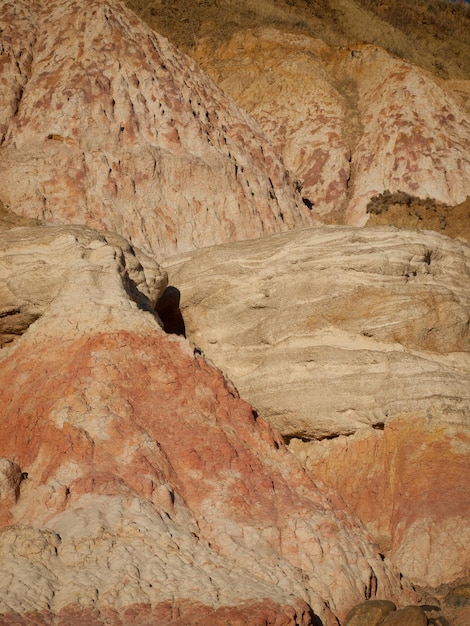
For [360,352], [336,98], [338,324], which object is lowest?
[360,352]

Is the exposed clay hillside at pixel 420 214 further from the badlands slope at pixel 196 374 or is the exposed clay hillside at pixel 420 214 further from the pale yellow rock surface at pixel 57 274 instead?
the pale yellow rock surface at pixel 57 274

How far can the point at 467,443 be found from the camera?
1380 cm

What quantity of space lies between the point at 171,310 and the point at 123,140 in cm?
683

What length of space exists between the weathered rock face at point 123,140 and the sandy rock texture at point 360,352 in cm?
431

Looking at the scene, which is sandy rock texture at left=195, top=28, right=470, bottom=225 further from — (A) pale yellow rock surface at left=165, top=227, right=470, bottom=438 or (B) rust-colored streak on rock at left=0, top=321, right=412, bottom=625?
(B) rust-colored streak on rock at left=0, top=321, right=412, bottom=625

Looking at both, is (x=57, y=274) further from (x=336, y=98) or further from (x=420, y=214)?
(x=336, y=98)

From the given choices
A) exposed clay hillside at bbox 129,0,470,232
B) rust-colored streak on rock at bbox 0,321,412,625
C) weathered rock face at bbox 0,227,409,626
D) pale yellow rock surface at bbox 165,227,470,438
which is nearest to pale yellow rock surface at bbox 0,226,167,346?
weathered rock face at bbox 0,227,409,626

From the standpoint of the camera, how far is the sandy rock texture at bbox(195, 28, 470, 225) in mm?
31484

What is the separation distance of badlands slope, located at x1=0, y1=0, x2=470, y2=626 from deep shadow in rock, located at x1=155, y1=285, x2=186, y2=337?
7cm

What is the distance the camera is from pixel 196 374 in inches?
548

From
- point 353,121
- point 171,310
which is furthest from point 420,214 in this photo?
point 171,310

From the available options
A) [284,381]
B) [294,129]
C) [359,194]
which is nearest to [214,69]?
[294,129]

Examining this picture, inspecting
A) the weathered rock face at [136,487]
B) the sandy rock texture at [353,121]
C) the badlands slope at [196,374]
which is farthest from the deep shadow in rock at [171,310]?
the sandy rock texture at [353,121]

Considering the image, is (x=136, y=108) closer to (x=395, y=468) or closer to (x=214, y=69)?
(x=395, y=468)
